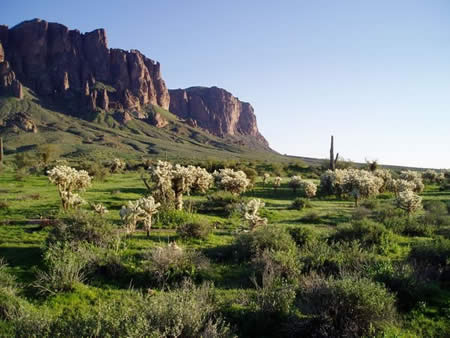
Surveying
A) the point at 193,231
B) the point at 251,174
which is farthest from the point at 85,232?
the point at 251,174

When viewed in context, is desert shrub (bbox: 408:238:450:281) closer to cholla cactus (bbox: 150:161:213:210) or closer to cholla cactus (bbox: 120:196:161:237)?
cholla cactus (bbox: 120:196:161:237)

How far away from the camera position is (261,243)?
30.5 feet

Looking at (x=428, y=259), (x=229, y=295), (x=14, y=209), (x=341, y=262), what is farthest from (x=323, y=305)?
(x=14, y=209)

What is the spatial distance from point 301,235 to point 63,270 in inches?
297

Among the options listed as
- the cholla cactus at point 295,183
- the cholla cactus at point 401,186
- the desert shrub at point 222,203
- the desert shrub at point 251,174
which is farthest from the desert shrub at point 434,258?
the desert shrub at point 251,174

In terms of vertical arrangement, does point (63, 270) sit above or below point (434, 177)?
below

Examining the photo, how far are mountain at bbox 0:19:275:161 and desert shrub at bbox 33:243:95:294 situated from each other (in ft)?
300

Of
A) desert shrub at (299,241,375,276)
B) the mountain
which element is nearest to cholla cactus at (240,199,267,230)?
desert shrub at (299,241,375,276)

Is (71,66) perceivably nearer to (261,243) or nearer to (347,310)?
(261,243)

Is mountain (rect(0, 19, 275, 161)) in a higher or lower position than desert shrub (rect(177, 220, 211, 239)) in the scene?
higher

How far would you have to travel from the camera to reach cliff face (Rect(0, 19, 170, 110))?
13888 centimetres

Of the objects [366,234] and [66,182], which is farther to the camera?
[66,182]

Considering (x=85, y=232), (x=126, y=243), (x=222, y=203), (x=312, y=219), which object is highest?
(x=222, y=203)

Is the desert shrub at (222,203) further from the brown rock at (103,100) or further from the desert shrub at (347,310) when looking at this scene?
the brown rock at (103,100)
